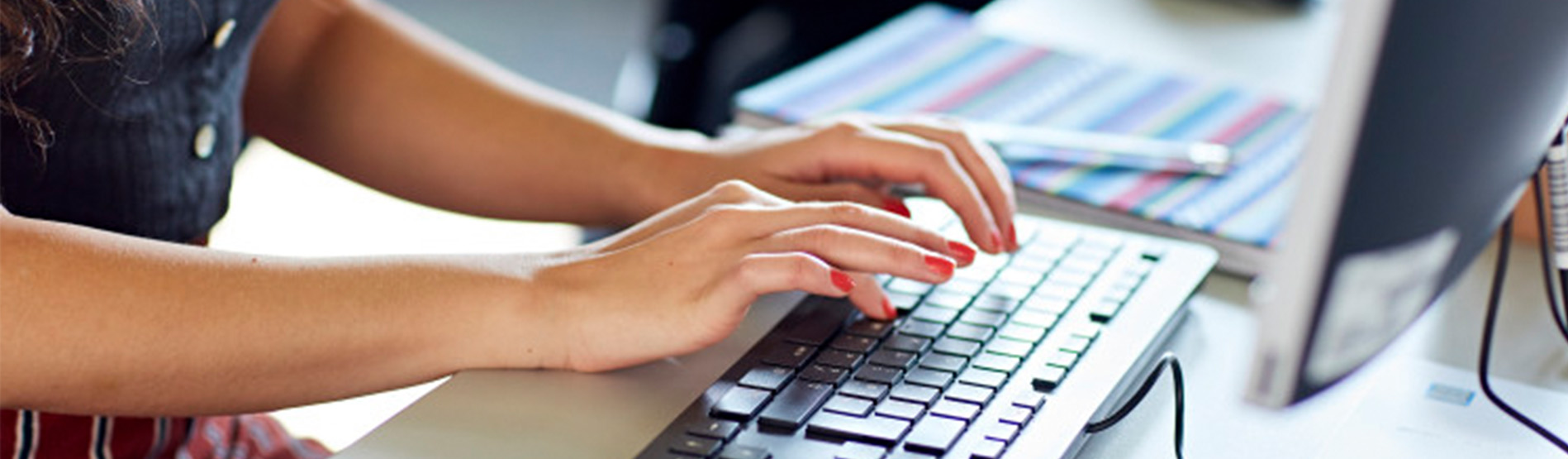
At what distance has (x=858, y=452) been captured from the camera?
0.71m

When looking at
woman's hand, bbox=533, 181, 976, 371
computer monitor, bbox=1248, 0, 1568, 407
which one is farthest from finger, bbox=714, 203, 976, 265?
computer monitor, bbox=1248, 0, 1568, 407

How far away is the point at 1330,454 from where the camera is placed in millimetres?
794

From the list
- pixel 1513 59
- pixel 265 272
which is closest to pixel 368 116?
pixel 265 272

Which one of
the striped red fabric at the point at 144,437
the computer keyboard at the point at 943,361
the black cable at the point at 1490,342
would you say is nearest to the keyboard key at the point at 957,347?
the computer keyboard at the point at 943,361

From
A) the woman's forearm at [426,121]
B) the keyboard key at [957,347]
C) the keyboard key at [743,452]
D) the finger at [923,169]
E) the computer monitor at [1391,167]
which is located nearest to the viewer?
the computer monitor at [1391,167]

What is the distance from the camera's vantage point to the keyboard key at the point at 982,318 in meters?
0.85

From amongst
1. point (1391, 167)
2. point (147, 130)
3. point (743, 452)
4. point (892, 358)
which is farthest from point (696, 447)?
point (147, 130)

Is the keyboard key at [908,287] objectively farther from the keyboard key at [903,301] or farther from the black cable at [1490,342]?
the black cable at [1490,342]

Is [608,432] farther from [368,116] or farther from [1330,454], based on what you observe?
[368,116]

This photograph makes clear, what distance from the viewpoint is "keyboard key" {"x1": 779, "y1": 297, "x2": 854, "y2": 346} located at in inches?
32.5

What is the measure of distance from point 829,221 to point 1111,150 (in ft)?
1.07

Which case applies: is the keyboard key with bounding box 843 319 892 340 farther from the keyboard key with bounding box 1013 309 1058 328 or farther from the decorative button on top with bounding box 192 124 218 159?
the decorative button on top with bounding box 192 124 218 159

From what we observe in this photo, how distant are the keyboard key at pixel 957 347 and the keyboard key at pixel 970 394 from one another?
0.04 m

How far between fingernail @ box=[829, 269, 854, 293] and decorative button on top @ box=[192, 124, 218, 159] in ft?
1.20
